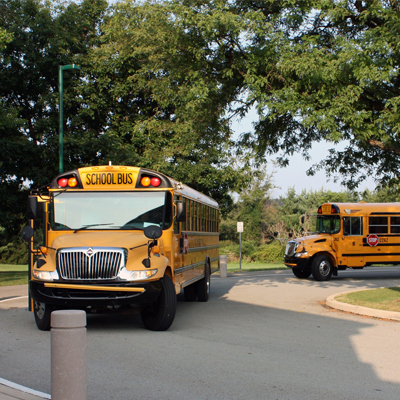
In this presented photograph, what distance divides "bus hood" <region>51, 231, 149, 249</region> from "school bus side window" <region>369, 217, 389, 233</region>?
14.1 m

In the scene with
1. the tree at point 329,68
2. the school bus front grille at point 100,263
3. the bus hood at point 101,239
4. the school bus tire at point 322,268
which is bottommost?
the school bus tire at point 322,268

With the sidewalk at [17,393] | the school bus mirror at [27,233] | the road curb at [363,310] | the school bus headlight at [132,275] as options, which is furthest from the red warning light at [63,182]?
the road curb at [363,310]

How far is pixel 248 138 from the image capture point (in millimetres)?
17266

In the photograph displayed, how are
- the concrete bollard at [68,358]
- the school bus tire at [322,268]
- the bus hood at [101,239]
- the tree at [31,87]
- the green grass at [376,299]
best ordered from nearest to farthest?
the concrete bollard at [68,358]
the bus hood at [101,239]
the green grass at [376,299]
the school bus tire at [322,268]
the tree at [31,87]

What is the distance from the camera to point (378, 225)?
21625mm

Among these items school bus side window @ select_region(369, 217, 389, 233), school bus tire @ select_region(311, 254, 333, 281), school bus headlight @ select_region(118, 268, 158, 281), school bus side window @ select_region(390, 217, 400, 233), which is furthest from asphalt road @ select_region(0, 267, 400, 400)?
school bus side window @ select_region(390, 217, 400, 233)

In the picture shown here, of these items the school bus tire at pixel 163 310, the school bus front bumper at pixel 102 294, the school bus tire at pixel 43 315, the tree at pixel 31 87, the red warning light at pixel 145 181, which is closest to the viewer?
the school bus front bumper at pixel 102 294

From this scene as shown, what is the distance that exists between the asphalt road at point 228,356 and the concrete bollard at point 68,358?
3.26 feet

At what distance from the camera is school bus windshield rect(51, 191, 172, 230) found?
9.71 metres

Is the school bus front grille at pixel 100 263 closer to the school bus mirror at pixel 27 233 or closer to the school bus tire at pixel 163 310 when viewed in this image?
the school bus tire at pixel 163 310

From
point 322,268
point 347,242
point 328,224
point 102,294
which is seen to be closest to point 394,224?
point 347,242

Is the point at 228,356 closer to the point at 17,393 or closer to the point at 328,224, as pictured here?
the point at 17,393

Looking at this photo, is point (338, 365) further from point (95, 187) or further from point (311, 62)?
point (311, 62)

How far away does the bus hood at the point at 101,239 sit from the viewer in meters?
8.77
